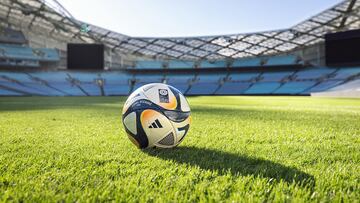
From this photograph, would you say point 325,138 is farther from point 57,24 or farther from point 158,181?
point 57,24

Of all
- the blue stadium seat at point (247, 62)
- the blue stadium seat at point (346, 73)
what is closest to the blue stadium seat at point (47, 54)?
the blue stadium seat at point (247, 62)

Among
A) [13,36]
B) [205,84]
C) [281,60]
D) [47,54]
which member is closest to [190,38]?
[205,84]

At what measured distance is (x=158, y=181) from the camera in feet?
6.49

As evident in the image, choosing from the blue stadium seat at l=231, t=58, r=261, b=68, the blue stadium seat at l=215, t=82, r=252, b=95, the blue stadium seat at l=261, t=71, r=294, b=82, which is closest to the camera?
the blue stadium seat at l=215, t=82, r=252, b=95

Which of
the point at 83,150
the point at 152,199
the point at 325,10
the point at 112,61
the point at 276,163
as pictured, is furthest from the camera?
the point at 112,61

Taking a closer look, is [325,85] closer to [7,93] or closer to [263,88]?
[263,88]

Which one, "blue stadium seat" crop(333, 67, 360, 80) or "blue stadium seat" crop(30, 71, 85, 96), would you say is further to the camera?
"blue stadium seat" crop(30, 71, 85, 96)

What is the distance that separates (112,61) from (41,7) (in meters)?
24.5

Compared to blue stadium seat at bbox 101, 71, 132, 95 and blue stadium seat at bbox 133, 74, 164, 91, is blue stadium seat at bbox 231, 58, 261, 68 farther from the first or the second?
blue stadium seat at bbox 101, 71, 132, 95

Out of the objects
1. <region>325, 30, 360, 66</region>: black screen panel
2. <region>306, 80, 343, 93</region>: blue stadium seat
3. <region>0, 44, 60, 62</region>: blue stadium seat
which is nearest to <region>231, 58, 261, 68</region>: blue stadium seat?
<region>306, 80, 343, 93</region>: blue stadium seat

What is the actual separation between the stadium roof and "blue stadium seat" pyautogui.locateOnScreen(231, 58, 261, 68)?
2173mm

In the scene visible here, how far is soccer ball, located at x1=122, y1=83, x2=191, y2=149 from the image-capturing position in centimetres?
293

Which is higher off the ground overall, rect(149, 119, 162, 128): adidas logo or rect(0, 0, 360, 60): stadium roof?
rect(0, 0, 360, 60): stadium roof

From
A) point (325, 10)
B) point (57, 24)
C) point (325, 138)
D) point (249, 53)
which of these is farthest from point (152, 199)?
point (249, 53)
